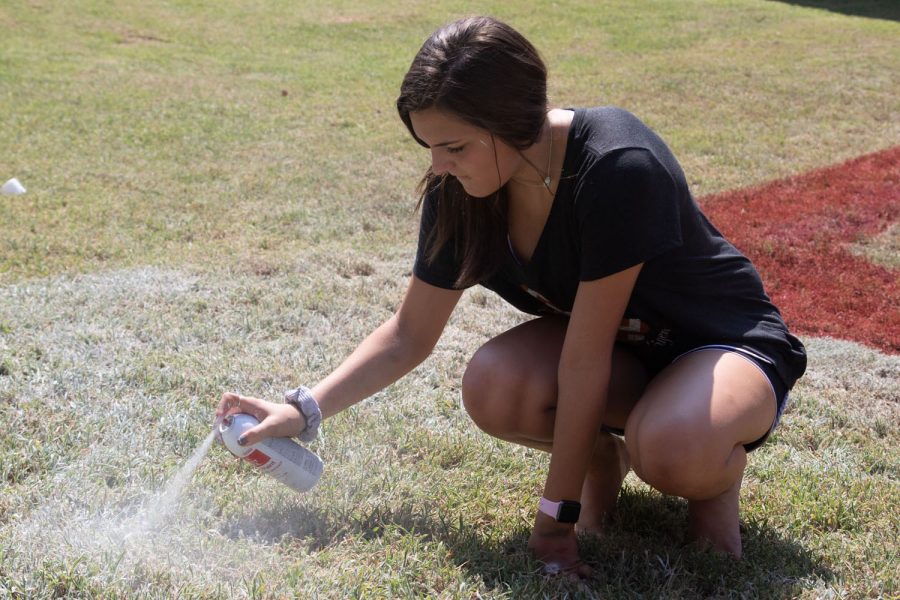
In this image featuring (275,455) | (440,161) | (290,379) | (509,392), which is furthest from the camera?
(290,379)

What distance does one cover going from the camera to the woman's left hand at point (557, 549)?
257cm

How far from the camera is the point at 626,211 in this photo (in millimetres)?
2408

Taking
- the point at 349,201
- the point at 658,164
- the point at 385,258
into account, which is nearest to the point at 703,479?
the point at 658,164

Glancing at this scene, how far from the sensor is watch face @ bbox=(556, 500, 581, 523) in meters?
2.50

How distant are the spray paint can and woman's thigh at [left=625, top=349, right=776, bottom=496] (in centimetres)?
92

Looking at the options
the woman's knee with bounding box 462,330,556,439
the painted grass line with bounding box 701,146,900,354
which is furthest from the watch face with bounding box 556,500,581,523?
the painted grass line with bounding box 701,146,900,354

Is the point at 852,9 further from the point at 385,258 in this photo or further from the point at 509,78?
the point at 509,78

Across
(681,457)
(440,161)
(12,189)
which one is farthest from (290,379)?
(12,189)

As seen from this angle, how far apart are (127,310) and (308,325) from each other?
2.98 feet

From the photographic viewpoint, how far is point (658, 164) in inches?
96.0

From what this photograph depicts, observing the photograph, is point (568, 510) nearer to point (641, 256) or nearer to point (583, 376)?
point (583, 376)

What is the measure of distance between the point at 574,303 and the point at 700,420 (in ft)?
1.43

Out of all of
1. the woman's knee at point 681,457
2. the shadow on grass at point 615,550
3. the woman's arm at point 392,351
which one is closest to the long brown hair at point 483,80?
the woman's arm at point 392,351

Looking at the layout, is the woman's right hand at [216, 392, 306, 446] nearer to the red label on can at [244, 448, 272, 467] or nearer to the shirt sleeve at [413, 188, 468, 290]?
the red label on can at [244, 448, 272, 467]
